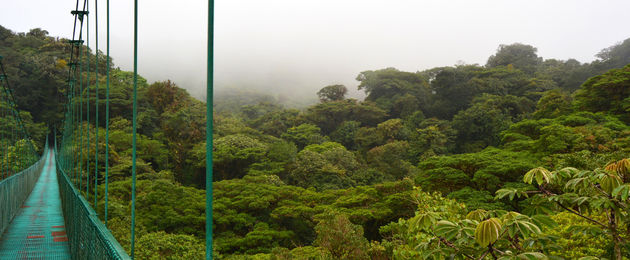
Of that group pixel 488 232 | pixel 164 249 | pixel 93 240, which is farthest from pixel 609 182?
pixel 164 249

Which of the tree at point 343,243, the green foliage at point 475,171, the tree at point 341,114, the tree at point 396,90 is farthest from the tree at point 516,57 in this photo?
the tree at point 343,243

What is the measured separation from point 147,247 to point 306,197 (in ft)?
19.9

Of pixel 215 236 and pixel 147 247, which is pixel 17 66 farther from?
pixel 147 247

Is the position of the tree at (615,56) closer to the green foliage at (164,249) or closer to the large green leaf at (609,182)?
the green foliage at (164,249)

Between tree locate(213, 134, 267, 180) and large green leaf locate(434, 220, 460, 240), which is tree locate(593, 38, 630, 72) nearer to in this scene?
tree locate(213, 134, 267, 180)

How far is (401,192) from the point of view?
11938 millimetres

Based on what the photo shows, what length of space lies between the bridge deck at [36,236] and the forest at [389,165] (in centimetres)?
59

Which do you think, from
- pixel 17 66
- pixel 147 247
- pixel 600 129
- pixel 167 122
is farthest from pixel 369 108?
pixel 17 66

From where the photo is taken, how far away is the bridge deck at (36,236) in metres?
3.59

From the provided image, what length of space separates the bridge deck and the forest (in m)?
0.59

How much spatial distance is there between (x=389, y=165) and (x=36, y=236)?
16551 millimetres

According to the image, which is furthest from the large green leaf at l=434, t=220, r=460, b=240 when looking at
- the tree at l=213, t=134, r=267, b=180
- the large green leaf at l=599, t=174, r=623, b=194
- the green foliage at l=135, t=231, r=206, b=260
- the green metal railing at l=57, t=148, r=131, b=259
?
the tree at l=213, t=134, r=267, b=180

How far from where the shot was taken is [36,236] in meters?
4.27

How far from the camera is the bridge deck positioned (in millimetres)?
3592
